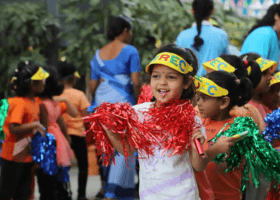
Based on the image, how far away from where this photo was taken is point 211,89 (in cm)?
351

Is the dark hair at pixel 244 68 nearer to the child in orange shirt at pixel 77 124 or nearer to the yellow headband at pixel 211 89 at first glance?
the yellow headband at pixel 211 89

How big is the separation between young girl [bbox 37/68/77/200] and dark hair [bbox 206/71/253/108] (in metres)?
2.02

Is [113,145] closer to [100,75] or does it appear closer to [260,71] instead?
[260,71]

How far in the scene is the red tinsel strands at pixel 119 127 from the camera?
2504 mm

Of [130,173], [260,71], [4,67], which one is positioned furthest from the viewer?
[4,67]

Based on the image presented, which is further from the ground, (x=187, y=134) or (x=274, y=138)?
(x=187, y=134)

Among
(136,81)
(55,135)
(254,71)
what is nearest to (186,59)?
(254,71)

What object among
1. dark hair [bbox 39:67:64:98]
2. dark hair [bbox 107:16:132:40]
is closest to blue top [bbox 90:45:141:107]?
dark hair [bbox 107:16:132:40]

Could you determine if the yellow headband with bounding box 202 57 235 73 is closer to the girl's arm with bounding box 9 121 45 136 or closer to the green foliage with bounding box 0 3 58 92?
the girl's arm with bounding box 9 121 45 136

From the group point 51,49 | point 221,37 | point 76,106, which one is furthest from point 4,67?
point 221,37

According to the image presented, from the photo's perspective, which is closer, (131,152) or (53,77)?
(131,152)

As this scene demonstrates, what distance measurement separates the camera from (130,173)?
5664 millimetres

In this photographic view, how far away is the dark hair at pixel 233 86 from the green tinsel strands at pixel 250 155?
0.37 metres

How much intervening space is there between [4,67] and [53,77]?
3728 millimetres
